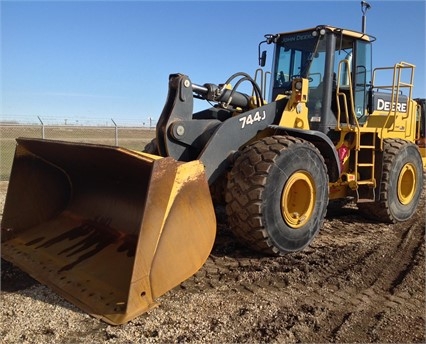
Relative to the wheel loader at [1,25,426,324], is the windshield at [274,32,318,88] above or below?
above

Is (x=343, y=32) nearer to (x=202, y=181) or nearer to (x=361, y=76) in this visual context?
(x=361, y=76)

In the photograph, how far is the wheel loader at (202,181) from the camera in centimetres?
341

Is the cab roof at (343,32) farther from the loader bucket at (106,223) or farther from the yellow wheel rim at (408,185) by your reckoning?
the loader bucket at (106,223)

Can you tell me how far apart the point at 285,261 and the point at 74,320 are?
2.22 metres

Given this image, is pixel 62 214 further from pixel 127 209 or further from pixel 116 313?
pixel 116 313

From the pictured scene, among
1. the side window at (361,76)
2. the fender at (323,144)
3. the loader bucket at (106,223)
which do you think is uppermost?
the side window at (361,76)

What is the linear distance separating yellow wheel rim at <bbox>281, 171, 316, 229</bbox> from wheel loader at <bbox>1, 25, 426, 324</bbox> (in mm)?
12

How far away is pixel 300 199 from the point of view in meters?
4.89

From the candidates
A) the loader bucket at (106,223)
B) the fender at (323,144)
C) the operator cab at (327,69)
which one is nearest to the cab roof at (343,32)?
the operator cab at (327,69)

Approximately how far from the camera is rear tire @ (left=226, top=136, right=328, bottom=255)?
4254mm

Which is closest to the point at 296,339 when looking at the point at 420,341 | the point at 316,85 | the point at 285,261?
the point at 420,341

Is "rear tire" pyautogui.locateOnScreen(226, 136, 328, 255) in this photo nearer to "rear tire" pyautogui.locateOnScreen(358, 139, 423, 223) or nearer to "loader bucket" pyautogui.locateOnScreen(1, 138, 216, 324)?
"loader bucket" pyautogui.locateOnScreen(1, 138, 216, 324)

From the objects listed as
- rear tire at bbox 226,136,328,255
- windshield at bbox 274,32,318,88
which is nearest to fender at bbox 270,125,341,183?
rear tire at bbox 226,136,328,255

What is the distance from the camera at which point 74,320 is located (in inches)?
126
